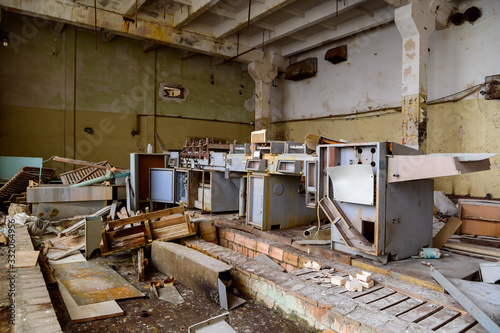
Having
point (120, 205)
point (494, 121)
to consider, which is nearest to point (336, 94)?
point (494, 121)

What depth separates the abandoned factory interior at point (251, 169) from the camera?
312cm

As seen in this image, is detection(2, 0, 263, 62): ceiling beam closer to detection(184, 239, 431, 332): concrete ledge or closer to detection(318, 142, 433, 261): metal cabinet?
detection(318, 142, 433, 261): metal cabinet

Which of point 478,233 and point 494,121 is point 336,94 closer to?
point 494,121

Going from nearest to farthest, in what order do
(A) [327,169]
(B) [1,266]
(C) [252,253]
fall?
(A) [327,169]
(B) [1,266]
(C) [252,253]

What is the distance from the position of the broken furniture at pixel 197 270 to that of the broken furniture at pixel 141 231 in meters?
0.23

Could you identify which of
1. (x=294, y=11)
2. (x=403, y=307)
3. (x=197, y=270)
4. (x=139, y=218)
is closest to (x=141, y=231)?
(x=139, y=218)

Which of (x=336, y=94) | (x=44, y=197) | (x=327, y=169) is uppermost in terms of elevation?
(x=336, y=94)

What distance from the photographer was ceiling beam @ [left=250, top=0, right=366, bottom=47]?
7.62 meters

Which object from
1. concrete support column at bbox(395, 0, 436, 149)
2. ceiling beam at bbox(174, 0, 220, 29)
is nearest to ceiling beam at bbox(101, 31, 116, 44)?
ceiling beam at bbox(174, 0, 220, 29)

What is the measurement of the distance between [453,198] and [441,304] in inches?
203

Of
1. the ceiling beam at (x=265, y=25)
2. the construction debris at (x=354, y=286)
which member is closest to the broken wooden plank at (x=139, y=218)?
the construction debris at (x=354, y=286)

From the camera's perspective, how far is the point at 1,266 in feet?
13.8

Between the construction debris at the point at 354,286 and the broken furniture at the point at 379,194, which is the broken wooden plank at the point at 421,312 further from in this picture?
the broken furniture at the point at 379,194

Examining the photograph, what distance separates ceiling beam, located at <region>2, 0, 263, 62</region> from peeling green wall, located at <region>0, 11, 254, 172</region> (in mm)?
1606
